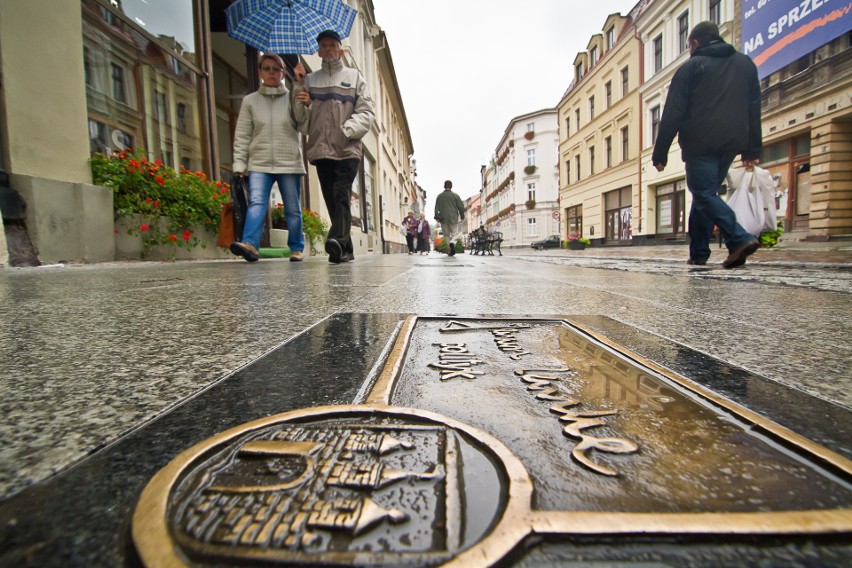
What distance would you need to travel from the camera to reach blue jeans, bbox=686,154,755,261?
3557 mm

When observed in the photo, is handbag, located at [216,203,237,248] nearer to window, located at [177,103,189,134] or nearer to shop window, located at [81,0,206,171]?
shop window, located at [81,0,206,171]

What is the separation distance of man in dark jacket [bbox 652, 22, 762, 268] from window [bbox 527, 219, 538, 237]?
4385cm

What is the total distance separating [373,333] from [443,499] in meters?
0.82

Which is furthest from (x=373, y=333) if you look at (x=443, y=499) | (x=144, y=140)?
(x=144, y=140)

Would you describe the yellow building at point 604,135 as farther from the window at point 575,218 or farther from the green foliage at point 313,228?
the green foliage at point 313,228

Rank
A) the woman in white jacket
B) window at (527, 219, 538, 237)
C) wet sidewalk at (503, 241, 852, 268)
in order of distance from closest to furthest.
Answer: wet sidewalk at (503, 241, 852, 268) < the woman in white jacket < window at (527, 219, 538, 237)

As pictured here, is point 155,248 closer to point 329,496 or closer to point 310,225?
point 310,225

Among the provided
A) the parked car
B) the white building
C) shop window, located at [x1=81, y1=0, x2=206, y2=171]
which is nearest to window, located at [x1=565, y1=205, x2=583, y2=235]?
the parked car

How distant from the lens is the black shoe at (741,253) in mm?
3473

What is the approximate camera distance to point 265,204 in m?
4.86

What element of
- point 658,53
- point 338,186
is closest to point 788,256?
point 338,186

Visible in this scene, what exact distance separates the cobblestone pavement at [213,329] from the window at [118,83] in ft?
12.3

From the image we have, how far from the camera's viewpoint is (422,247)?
66.3 ft

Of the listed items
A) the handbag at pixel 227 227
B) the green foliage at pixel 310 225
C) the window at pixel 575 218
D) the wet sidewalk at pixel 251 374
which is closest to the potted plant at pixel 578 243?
the window at pixel 575 218
